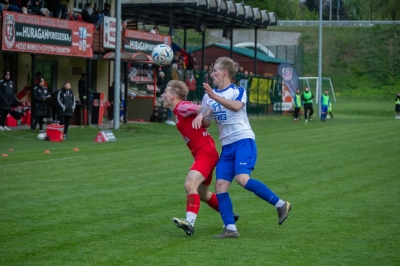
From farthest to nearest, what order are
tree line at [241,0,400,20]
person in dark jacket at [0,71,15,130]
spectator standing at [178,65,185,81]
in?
tree line at [241,0,400,20], spectator standing at [178,65,185,81], person in dark jacket at [0,71,15,130]

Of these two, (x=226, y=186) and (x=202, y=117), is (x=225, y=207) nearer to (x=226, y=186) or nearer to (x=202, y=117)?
(x=226, y=186)

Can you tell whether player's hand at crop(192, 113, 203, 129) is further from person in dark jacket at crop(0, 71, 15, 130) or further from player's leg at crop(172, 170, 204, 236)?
person in dark jacket at crop(0, 71, 15, 130)

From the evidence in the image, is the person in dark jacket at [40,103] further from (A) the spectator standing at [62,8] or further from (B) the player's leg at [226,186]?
(B) the player's leg at [226,186]

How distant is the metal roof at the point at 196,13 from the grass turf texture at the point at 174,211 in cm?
1708

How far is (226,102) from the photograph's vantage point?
8016 mm

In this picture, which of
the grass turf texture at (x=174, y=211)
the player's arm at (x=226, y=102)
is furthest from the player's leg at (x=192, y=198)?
the player's arm at (x=226, y=102)

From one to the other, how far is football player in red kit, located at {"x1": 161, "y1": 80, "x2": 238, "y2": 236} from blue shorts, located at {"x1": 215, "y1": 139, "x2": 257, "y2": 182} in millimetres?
137

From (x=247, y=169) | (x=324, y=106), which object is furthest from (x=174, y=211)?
(x=324, y=106)

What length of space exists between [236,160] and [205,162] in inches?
13.8

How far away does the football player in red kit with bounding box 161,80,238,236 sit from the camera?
27.0 ft

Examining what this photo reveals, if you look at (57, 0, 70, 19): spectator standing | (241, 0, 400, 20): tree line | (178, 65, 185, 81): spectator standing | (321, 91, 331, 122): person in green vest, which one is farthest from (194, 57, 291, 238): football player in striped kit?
(241, 0, 400, 20): tree line

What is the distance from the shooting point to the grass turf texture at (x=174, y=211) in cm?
729

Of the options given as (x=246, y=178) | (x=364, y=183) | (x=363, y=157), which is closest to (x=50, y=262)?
(x=246, y=178)

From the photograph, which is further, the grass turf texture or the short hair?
the short hair
